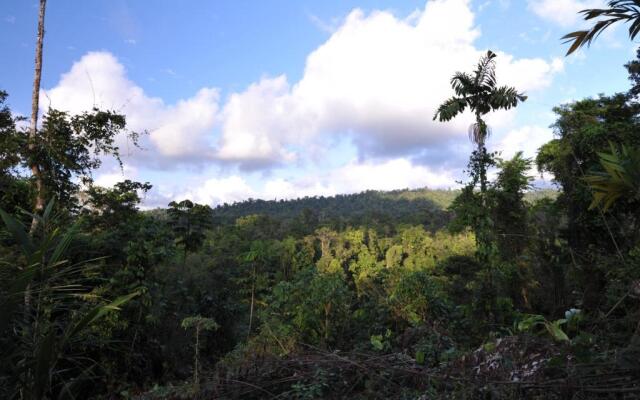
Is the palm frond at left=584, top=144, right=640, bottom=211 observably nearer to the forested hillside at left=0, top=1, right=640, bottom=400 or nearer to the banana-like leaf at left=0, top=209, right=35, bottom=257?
the forested hillside at left=0, top=1, right=640, bottom=400

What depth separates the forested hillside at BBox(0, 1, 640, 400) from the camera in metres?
1.39

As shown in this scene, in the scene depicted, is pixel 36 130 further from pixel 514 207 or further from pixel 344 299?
pixel 514 207

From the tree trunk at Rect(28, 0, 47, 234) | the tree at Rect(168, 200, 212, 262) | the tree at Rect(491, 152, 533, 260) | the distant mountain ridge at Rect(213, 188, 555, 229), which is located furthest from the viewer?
the distant mountain ridge at Rect(213, 188, 555, 229)

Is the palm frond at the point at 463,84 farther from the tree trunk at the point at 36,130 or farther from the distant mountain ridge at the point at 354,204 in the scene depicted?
the distant mountain ridge at the point at 354,204

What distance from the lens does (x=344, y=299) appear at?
683 cm

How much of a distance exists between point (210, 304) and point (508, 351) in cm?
1143

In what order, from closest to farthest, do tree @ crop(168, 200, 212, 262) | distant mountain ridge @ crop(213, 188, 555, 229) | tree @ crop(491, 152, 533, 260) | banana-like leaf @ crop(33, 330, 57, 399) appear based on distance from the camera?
banana-like leaf @ crop(33, 330, 57, 399) < tree @ crop(491, 152, 533, 260) < tree @ crop(168, 200, 212, 262) < distant mountain ridge @ crop(213, 188, 555, 229)

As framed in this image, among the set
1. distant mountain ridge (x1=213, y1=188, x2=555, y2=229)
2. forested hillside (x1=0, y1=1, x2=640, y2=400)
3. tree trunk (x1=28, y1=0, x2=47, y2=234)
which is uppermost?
distant mountain ridge (x1=213, y1=188, x2=555, y2=229)

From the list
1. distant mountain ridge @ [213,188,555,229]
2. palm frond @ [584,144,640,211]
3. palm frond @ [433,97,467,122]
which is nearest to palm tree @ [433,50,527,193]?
palm frond @ [433,97,467,122]

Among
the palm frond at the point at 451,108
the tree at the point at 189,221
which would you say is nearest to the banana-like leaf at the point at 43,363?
the palm frond at the point at 451,108

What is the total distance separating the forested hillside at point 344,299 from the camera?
4.55ft

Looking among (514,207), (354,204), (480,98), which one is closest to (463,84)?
(480,98)

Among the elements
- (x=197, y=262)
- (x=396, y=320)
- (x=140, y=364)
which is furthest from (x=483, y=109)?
(x=197, y=262)

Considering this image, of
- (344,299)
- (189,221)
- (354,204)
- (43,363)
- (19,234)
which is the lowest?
(344,299)
